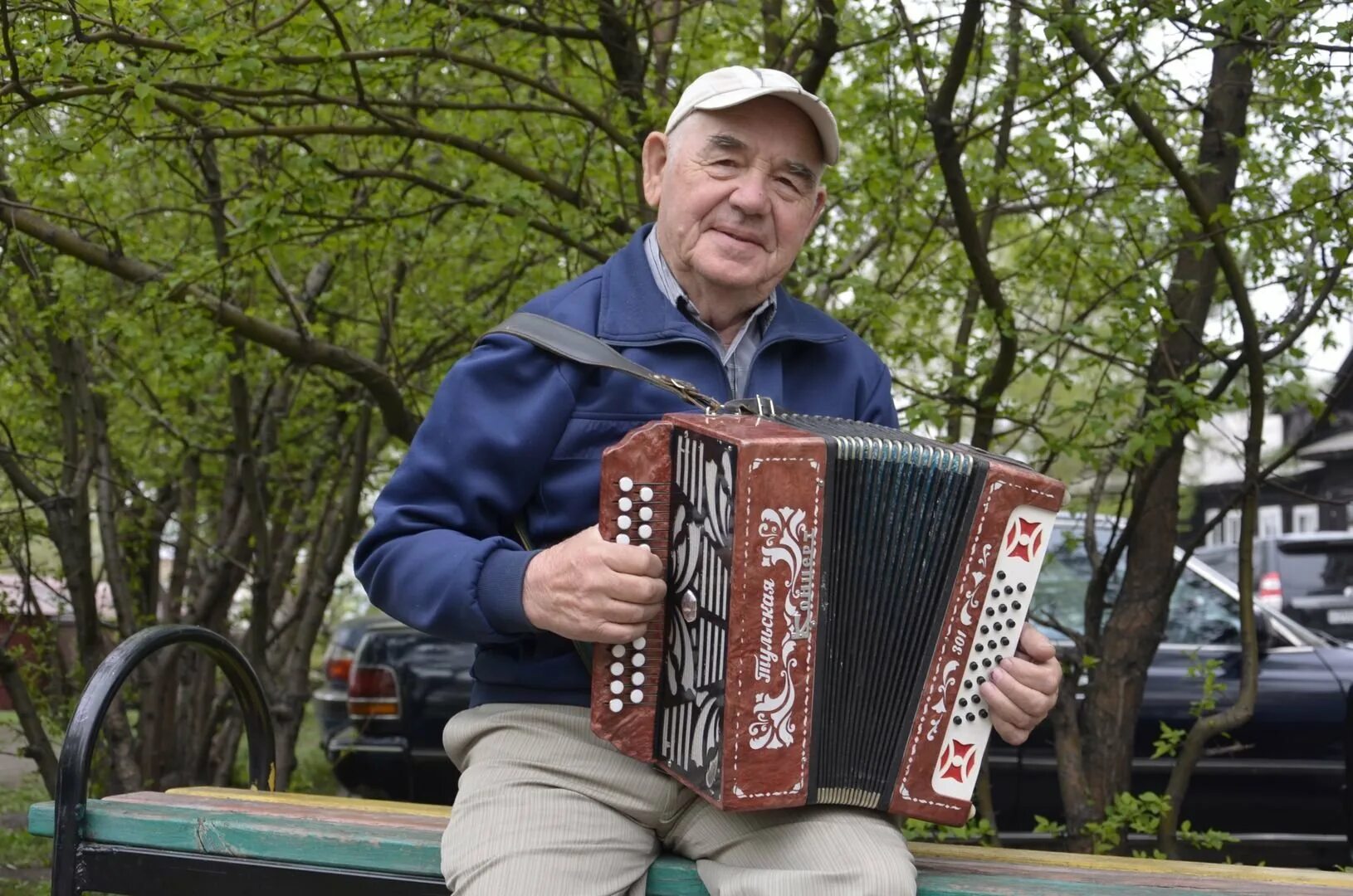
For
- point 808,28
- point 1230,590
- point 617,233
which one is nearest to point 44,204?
point 617,233

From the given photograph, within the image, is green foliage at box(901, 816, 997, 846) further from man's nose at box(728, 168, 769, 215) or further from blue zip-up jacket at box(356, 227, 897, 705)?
man's nose at box(728, 168, 769, 215)

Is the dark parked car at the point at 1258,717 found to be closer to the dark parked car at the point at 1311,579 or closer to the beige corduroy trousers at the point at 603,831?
the dark parked car at the point at 1311,579

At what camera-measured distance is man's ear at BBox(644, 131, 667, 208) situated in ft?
9.14

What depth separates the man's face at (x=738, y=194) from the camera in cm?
263

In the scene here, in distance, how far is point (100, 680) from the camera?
2961mm

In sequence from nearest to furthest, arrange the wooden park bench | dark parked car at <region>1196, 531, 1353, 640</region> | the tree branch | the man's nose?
the wooden park bench < the man's nose < the tree branch < dark parked car at <region>1196, 531, 1353, 640</region>

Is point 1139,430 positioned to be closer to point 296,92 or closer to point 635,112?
point 635,112

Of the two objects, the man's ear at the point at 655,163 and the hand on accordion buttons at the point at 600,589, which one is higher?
the man's ear at the point at 655,163

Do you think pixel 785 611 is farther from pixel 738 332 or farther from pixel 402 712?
pixel 402 712

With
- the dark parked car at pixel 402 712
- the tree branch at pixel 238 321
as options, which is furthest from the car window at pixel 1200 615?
the tree branch at pixel 238 321

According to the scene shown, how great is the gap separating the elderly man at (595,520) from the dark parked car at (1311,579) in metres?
6.19

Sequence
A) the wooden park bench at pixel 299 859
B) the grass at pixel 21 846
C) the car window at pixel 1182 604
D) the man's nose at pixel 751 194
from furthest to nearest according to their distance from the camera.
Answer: the car window at pixel 1182 604, the grass at pixel 21 846, the man's nose at pixel 751 194, the wooden park bench at pixel 299 859

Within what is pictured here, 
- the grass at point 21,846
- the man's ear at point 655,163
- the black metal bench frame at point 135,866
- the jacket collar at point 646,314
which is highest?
the man's ear at point 655,163

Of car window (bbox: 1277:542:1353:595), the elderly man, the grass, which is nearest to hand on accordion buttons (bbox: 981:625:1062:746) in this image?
the elderly man
